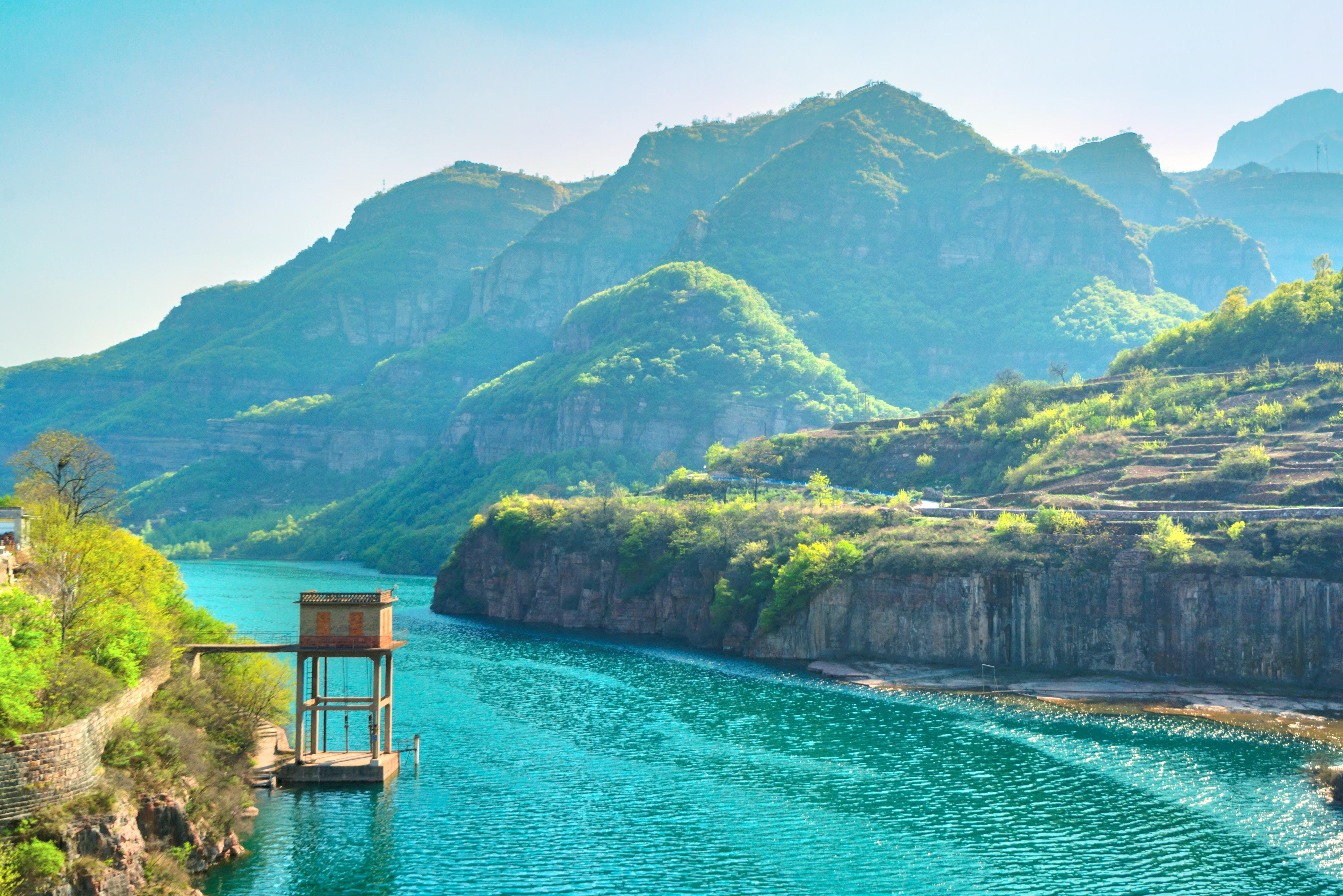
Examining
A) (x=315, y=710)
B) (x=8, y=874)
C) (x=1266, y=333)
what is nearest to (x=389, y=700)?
(x=315, y=710)

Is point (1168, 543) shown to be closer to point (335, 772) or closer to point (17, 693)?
point (335, 772)

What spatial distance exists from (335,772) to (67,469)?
92.9 feet

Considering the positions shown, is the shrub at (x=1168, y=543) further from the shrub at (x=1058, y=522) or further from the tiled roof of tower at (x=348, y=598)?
the tiled roof of tower at (x=348, y=598)

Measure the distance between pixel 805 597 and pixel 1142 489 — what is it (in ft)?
110

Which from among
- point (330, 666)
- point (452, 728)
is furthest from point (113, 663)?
point (330, 666)

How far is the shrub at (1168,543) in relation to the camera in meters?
93.3

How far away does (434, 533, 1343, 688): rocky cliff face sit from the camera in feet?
288

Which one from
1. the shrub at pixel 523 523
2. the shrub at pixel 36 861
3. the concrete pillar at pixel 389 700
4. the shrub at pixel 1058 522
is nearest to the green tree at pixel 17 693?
the shrub at pixel 36 861

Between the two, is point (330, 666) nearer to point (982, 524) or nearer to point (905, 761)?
point (905, 761)

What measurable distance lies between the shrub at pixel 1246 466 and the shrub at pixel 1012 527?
18.8 metres

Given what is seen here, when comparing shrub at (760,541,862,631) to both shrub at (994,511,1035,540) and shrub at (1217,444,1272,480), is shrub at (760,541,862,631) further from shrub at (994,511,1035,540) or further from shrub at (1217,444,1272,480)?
shrub at (1217,444,1272,480)

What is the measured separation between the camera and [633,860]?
5075 cm

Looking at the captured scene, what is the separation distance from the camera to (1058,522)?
102 m

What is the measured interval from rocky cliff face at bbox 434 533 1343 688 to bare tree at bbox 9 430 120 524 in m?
61.6
